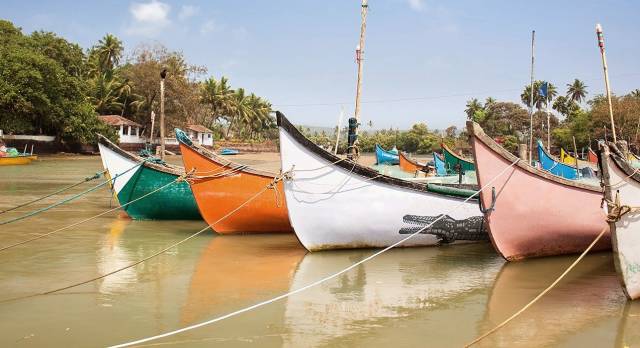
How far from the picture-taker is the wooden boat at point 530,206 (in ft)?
27.3

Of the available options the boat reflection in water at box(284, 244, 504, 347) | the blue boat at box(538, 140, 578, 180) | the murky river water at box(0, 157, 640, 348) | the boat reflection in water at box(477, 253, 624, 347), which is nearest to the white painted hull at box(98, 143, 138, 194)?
the murky river water at box(0, 157, 640, 348)

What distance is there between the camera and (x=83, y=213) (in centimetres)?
1484

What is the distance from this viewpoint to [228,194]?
11.4 m

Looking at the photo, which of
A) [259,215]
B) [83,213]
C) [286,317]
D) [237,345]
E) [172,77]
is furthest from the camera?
[172,77]

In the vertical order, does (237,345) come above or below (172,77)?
below

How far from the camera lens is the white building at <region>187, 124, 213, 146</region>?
56775 millimetres

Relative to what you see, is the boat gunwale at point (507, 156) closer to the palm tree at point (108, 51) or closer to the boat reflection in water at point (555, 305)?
the boat reflection in water at point (555, 305)

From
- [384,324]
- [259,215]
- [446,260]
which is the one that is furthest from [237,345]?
[259,215]

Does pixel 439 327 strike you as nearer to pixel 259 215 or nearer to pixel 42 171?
pixel 259 215

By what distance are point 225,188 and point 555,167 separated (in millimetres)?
15832

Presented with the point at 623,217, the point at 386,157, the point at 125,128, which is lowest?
the point at 623,217

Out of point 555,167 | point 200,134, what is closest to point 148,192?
point 555,167

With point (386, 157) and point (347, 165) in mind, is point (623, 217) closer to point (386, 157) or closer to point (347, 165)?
point (347, 165)

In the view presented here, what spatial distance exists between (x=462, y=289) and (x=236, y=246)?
14.9 ft
